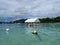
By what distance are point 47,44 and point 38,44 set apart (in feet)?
3.09

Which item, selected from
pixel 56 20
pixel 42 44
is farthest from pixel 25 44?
pixel 56 20

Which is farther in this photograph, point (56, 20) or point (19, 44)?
point (56, 20)

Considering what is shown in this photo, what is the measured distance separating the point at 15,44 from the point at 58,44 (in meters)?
4.57

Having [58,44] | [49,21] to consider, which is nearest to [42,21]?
[49,21]

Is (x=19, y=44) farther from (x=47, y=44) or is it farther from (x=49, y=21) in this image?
(x=49, y=21)

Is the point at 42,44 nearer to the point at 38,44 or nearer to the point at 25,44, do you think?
the point at 38,44

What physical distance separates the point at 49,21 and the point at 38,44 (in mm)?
102481

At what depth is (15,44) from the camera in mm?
16422

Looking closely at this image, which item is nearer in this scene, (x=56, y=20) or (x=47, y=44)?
(x=47, y=44)

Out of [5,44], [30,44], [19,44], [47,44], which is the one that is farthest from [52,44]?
[5,44]

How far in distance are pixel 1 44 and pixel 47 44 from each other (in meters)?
4.98

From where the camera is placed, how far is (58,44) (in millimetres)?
16266

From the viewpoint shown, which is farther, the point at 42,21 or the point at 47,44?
the point at 42,21

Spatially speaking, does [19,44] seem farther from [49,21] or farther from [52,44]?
[49,21]
